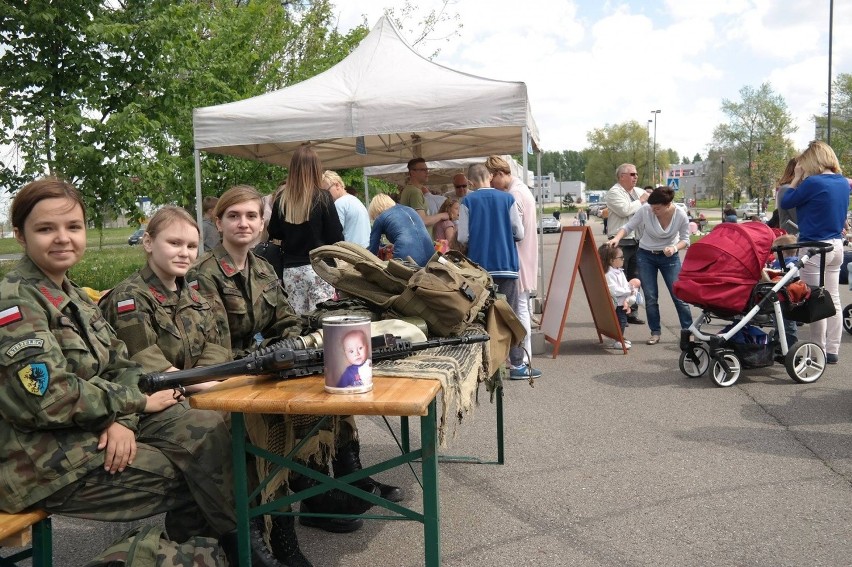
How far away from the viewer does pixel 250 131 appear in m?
8.12

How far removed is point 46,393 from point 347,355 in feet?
2.98

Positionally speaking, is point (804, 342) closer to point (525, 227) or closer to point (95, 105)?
point (525, 227)

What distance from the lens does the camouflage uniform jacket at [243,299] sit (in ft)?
10.9

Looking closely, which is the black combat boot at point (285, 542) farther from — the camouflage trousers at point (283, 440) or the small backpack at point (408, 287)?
the small backpack at point (408, 287)

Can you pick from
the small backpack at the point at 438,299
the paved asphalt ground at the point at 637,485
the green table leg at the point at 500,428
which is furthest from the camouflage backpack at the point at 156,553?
the green table leg at the point at 500,428

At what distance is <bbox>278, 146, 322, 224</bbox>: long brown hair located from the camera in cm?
555

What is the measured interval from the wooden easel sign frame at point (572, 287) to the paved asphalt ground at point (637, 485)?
1.39 meters

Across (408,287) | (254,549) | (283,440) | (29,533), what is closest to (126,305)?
(283,440)

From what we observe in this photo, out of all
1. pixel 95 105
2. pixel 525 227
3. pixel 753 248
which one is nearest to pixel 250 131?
pixel 525 227

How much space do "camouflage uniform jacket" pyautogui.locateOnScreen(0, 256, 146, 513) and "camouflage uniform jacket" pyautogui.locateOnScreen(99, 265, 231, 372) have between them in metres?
0.33

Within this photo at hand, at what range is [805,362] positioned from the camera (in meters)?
6.46

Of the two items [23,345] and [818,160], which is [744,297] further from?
[23,345]

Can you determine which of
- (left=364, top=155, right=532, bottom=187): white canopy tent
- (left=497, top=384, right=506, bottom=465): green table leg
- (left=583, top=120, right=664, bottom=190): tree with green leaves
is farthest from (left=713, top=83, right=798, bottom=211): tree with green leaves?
(left=497, top=384, right=506, bottom=465): green table leg

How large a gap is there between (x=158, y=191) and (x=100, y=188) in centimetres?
80
